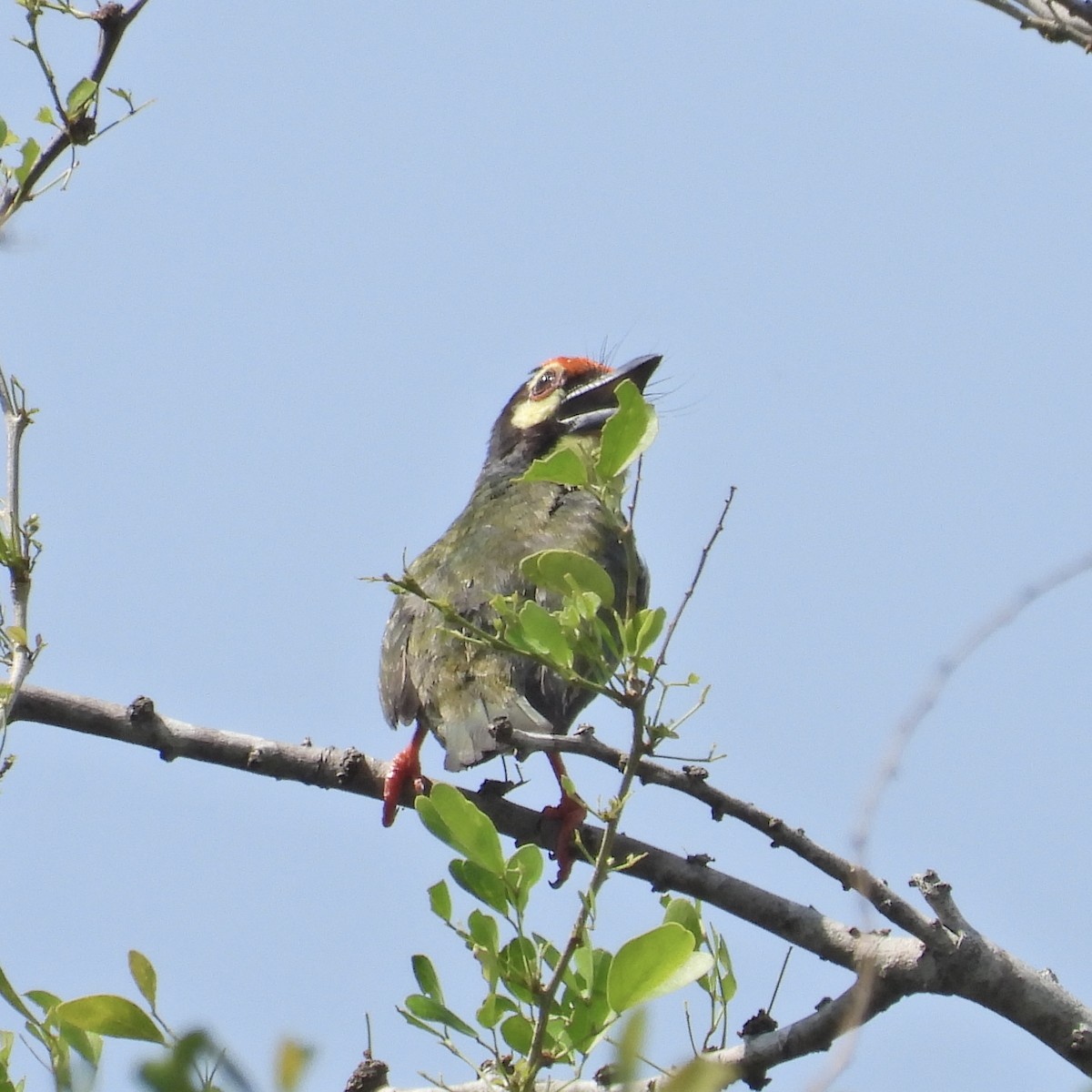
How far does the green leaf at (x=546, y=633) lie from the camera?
247 cm

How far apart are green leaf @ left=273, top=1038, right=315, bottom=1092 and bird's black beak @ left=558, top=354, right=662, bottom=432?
194 inches

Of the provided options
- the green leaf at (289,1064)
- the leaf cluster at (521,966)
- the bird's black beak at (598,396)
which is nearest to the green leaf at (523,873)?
the leaf cluster at (521,966)

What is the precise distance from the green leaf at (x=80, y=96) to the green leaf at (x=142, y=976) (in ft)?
5.76

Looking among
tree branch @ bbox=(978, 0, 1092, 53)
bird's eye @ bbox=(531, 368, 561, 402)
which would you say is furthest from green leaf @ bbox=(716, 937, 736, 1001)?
bird's eye @ bbox=(531, 368, 561, 402)

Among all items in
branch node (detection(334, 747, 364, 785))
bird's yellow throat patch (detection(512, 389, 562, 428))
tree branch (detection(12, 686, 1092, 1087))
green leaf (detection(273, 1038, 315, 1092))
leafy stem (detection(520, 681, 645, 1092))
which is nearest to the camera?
green leaf (detection(273, 1038, 315, 1092))

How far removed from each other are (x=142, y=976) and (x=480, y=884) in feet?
1.63

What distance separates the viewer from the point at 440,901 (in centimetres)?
241

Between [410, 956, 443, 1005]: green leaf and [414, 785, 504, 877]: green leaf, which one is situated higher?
[414, 785, 504, 877]: green leaf

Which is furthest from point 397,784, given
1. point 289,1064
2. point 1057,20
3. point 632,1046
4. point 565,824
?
point 632,1046

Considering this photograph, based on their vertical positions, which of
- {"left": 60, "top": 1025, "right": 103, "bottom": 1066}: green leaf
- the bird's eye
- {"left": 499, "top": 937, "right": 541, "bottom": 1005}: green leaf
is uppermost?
the bird's eye

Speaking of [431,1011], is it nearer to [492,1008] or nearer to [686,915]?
[492,1008]

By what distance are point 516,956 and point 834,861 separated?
79 centimetres

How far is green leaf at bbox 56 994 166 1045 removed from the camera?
6.95ft

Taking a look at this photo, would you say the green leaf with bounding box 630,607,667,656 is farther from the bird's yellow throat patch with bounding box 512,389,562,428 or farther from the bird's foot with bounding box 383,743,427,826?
the bird's yellow throat patch with bounding box 512,389,562,428
